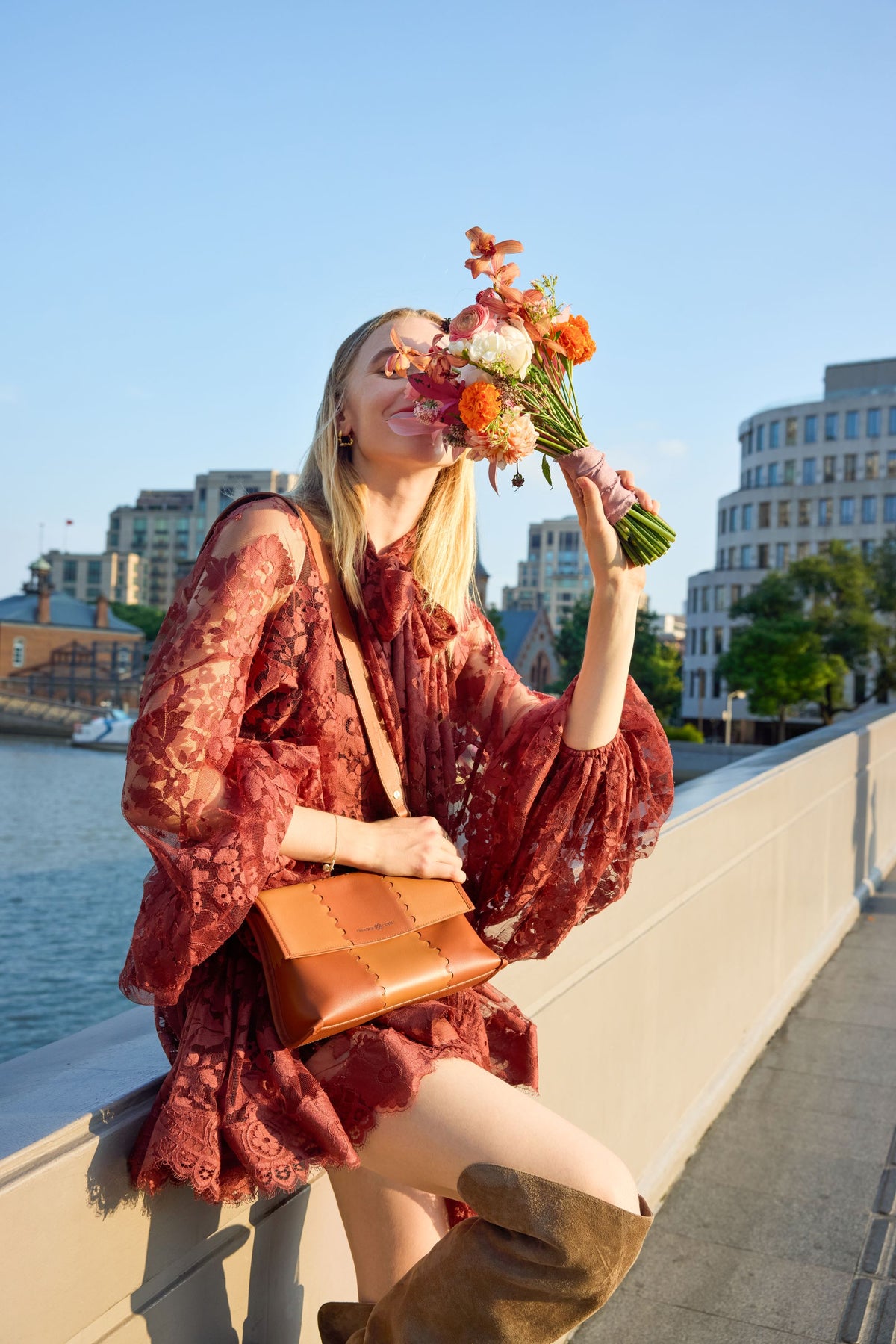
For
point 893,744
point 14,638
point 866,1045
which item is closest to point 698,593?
point 14,638

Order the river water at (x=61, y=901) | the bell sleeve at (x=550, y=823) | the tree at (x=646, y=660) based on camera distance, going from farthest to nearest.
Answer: the tree at (x=646, y=660)
the river water at (x=61, y=901)
the bell sleeve at (x=550, y=823)

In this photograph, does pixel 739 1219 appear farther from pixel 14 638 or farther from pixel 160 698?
pixel 14 638

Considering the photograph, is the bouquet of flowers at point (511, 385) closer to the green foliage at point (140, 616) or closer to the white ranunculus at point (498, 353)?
the white ranunculus at point (498, 353)

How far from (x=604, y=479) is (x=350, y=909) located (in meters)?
0.76

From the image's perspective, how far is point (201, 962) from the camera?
5.40ft

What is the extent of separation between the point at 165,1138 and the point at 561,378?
1.23 metres

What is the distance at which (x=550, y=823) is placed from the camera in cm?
202

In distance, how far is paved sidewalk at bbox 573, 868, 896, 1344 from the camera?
2.81m

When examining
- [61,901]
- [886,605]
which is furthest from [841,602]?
[61,901]

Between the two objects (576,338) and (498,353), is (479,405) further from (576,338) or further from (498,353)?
(576,338)

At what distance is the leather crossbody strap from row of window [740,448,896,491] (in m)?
77.6

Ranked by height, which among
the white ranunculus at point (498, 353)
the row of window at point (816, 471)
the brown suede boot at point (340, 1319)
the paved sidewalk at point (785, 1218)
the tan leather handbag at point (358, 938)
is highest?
the row of window at point (816, 471)

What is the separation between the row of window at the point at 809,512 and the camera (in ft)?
245

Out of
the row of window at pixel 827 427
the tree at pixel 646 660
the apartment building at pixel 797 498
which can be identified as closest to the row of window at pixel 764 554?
the apartment building at pixel 797 498
